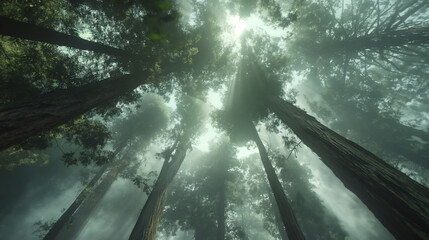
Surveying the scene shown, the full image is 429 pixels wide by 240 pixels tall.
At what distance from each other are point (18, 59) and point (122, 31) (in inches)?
162

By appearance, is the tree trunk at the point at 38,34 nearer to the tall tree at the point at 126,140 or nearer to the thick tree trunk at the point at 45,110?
the thick tree trunk at the point at 45,110

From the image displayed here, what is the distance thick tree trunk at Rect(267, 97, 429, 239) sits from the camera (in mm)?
1889

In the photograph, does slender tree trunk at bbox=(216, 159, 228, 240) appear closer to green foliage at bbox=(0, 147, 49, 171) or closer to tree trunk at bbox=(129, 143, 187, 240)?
tree trunk at bbox=(129, 143, 187, 240)

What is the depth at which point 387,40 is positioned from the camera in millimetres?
12664

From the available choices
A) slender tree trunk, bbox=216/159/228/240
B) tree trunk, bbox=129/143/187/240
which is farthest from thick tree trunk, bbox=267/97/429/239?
slender tree trunk, bbox=216/159/228/240

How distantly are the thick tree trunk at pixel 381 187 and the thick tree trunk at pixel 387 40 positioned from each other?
476 inches

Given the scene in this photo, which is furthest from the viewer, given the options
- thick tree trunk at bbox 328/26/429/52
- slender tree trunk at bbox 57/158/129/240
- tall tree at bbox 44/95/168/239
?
tall tree at bbox 44/95/168/239

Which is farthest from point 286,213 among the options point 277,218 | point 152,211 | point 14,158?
point 14,158

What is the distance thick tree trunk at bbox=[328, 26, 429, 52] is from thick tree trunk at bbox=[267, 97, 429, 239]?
12.1 meters

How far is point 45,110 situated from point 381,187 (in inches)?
214

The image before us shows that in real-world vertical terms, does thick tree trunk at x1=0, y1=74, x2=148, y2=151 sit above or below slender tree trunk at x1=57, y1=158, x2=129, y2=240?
below

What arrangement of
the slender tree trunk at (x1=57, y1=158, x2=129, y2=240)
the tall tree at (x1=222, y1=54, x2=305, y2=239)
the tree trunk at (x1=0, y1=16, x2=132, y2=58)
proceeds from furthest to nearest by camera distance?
the slender tree trunk at (x1=57, y1=158, x2=129, y2=240)
the tall tree at (x1=222, y1=54, x2=305, y2=239)
the tree trunk at (x1=0, y1=16, x2=132, y2=58)

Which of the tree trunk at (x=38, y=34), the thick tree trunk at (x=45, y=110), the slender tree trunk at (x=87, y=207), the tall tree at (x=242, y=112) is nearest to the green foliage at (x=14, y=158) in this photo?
the tree trunk at (x=38, y=34)

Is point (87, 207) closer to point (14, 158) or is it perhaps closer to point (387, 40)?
point (14, 158)
